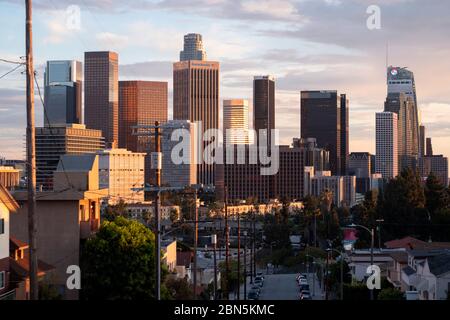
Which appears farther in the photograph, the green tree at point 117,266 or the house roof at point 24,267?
the green tree at point 117,266

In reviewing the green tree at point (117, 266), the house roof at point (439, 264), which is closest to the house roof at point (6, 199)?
the green tree at point (117, 266)

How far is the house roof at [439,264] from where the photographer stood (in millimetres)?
48812

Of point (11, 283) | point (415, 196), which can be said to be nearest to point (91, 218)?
point (11, 283)

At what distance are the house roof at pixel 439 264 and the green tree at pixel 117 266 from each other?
1622 cm

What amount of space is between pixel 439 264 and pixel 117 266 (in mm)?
19250

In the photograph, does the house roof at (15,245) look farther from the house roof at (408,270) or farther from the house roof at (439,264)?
the house roof at (408,270)

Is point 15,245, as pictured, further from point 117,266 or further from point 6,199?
point 117,266

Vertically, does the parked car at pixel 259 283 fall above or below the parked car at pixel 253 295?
below

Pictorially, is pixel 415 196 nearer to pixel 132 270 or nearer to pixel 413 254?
pixel 413 254

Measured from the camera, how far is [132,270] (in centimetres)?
4206

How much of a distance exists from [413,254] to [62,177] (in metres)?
27.0

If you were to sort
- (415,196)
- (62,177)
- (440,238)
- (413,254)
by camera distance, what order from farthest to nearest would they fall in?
Answer: 1. (415,196)
2. (440,238)
3. (413,254)
4. (62,177)

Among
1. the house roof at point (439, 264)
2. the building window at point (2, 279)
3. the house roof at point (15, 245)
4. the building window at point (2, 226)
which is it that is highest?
the building window at point (2, 226)
